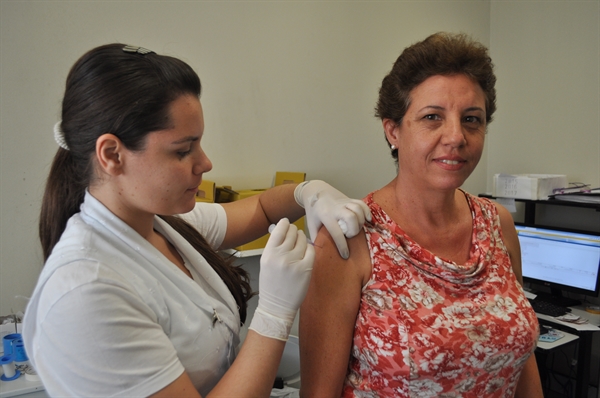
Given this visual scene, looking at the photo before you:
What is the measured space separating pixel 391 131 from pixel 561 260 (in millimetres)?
1891

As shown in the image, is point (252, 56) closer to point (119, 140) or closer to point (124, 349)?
point (119, 140)

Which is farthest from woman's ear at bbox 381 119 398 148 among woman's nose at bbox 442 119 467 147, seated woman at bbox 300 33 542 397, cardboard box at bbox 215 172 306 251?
cardboard box at bbox 215 172 306 251

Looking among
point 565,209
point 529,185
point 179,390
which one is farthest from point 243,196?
point 565,209

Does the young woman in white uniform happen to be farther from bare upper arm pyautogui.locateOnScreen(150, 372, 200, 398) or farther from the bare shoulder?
the bare shoulder

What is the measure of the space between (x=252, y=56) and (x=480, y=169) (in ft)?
6.67

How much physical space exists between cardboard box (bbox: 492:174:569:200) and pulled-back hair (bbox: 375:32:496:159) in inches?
68.8

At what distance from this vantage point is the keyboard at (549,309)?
2436 millimetres

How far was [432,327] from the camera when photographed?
103cm

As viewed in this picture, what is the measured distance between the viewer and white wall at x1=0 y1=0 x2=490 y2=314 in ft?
6.37

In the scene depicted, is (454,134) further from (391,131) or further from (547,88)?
(547,88)

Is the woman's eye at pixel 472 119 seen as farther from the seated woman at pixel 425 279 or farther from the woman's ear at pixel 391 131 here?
the woman's ear at pixel 391 131

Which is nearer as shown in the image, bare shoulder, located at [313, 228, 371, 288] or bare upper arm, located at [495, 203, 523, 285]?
bare shoulder, located at [313, 228, 371, 288]

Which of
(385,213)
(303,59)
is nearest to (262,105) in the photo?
(303,59)

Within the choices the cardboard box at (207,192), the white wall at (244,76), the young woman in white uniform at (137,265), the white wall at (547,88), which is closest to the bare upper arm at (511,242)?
the young woman in white uniform at (137,265)
